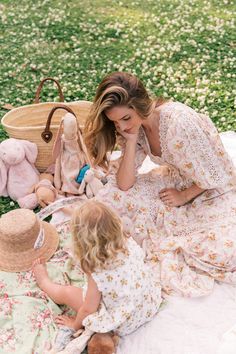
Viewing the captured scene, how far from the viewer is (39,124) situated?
195 inches

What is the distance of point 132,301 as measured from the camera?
10.2 feet

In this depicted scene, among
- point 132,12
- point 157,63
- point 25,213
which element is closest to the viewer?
point 25,213

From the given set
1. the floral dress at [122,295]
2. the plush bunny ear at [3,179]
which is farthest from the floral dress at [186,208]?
the plush bunny ear at [3,179]

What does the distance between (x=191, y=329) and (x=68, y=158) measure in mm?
1773

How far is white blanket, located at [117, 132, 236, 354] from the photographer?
3.12 meters

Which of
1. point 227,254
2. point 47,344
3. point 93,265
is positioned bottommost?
point 47,344

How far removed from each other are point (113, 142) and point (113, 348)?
1.42 metres

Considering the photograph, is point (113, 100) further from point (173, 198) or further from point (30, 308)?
point (30, 308)

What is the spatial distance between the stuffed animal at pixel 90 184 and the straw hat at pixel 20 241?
2.28 ft

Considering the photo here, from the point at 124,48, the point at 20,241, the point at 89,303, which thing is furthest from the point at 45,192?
the point at 124,48

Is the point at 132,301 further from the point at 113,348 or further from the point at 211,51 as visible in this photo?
the point at 211,51

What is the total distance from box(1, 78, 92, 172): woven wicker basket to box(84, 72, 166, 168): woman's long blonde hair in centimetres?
79

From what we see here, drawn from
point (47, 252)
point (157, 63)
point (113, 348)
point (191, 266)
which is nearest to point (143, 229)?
point (191, 266)

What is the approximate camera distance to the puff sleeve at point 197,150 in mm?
3578
